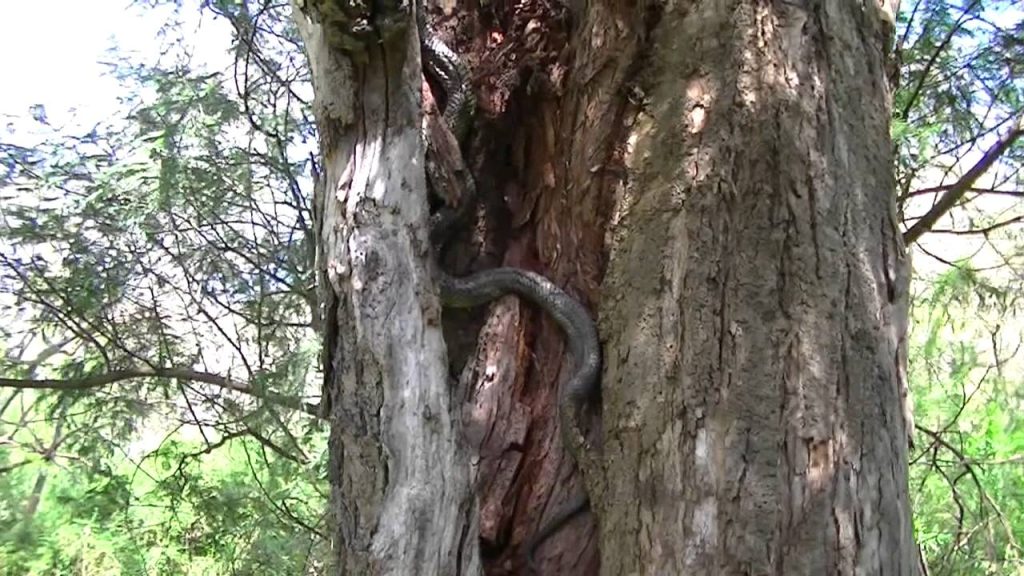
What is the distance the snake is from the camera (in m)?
2.00

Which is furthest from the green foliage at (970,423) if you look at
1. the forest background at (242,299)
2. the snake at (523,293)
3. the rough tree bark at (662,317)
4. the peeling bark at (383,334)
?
the peeling bark at (383,334)

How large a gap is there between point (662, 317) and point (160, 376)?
3.05m

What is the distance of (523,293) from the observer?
2164 millimetres

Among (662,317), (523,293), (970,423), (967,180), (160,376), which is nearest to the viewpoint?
(662,317)

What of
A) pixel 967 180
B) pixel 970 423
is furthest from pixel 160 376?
pixel 970 423

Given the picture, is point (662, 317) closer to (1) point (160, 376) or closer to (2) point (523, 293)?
(2) point (523, 293)

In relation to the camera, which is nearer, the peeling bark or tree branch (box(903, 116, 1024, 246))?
the peeling bark

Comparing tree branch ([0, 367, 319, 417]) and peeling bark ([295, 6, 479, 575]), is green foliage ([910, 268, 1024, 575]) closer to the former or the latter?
tree branch ([0, 367, 319, 417])

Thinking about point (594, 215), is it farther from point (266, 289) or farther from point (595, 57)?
point (266, 289)

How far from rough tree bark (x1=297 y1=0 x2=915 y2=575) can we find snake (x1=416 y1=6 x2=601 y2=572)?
0.04 meters

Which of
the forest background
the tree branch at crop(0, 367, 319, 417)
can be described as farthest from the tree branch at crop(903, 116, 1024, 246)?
the tree branch at crop(0, 367, 319, 417)

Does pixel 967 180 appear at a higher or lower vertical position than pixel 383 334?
higher

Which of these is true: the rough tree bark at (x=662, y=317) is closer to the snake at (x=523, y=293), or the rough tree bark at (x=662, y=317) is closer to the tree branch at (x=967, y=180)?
the snake at (x=523, y=293)

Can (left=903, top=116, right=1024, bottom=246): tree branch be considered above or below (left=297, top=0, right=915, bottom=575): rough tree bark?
above
